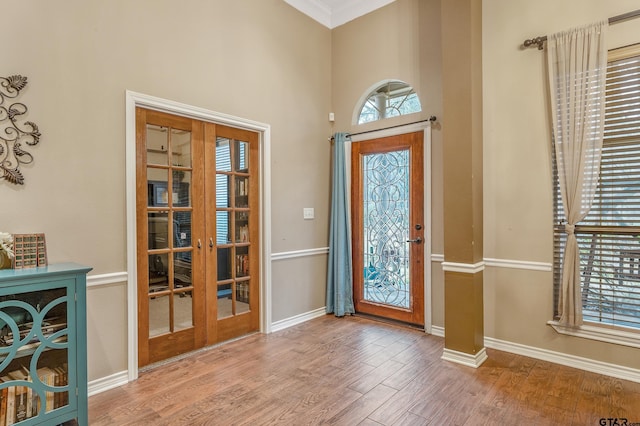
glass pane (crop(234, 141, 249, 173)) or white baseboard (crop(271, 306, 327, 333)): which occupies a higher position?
glass pane (crop(234, 141, 249, 173))

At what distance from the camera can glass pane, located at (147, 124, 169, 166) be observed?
9.49 ft

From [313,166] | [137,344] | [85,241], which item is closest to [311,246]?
[313,166]

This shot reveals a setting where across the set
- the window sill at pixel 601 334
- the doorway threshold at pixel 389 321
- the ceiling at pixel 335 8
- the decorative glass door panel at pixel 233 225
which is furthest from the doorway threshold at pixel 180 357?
the ceiling at pixel 335 8

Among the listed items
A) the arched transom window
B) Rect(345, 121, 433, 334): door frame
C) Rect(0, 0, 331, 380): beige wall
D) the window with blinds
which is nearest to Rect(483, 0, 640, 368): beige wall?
the window with blinds

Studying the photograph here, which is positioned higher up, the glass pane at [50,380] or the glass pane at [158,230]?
the glass pane at [158,230]

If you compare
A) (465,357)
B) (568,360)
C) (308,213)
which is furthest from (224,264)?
(568,360)

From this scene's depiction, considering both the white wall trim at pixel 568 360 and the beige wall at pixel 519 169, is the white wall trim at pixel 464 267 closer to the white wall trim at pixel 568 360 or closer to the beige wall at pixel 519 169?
the beige wall at pixel 519 169

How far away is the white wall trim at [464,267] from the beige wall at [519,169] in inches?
13.1

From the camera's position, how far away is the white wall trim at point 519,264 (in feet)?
9.88

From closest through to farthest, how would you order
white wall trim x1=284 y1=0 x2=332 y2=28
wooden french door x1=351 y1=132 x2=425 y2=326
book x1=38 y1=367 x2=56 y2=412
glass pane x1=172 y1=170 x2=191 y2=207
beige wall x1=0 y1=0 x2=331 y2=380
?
book x1=38 y1=367 x2=56 y2=412, beige wall x1=0 y1=0 x2=331 y2=380, glass pane x1=172 y1=170 x2=191 y2=207, wooden french door x1=351 y1=132 x2=425 y2=326, white wall trim x1=284 y1=0 x2=332 y2=28

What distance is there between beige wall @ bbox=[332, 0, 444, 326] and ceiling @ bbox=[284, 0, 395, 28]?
0.23 feet

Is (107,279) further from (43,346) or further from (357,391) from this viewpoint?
(357,391)

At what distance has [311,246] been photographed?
4250mm

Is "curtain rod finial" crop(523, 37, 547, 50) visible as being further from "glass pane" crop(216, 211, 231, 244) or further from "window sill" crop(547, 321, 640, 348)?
"glass pane" crop(216, 211, 231, 244)
